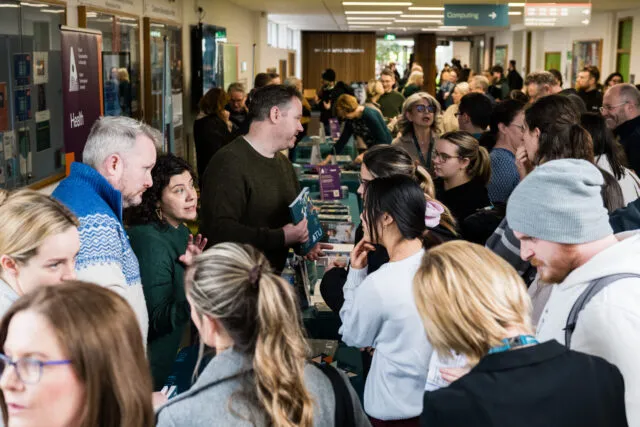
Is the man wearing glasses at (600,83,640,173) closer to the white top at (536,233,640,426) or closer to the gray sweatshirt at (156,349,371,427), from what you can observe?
the white top at (536,233,640,426)

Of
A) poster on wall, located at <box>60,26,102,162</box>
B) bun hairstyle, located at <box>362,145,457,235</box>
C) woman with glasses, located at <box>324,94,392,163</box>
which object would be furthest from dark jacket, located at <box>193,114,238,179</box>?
bun hairstyle, located at <box>362,145,457,235</box>

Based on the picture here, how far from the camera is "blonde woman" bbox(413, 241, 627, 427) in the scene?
64.2 inches

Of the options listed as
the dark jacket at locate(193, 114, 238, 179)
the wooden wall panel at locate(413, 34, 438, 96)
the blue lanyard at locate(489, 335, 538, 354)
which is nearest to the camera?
the blue lanyard at locate(489, 335, 538, 354)

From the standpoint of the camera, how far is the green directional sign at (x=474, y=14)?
14.3 meters

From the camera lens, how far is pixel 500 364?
1.66 m

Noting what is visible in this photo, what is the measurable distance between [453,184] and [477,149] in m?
0.24

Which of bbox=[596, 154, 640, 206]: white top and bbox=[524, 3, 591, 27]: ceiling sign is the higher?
bbox=[524, 3, 591, 27]: ceiling sign

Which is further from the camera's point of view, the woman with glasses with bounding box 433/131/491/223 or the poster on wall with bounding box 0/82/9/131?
the poster on wall with bounding box 0/82/9/131

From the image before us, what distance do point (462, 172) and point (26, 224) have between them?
2.77 metres

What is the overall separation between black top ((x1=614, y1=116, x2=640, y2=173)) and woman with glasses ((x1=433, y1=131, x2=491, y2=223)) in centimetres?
180

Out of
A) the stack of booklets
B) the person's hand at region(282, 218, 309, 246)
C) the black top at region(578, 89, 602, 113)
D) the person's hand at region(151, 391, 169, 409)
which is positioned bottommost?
the stack of booklets

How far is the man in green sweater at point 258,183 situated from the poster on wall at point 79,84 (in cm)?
216

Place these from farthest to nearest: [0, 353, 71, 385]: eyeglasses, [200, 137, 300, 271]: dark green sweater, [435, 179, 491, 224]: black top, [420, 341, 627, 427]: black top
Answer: [435, 179, 491, 224]: black top → [200, 137, 300, 271]: dark green sweater → [420, 341, 627, 427]: black top → [0, 353, 71, 385]: eyeglasses

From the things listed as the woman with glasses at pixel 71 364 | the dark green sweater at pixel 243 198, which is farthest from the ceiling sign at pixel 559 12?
the woman with glasses at pixel 71 364
